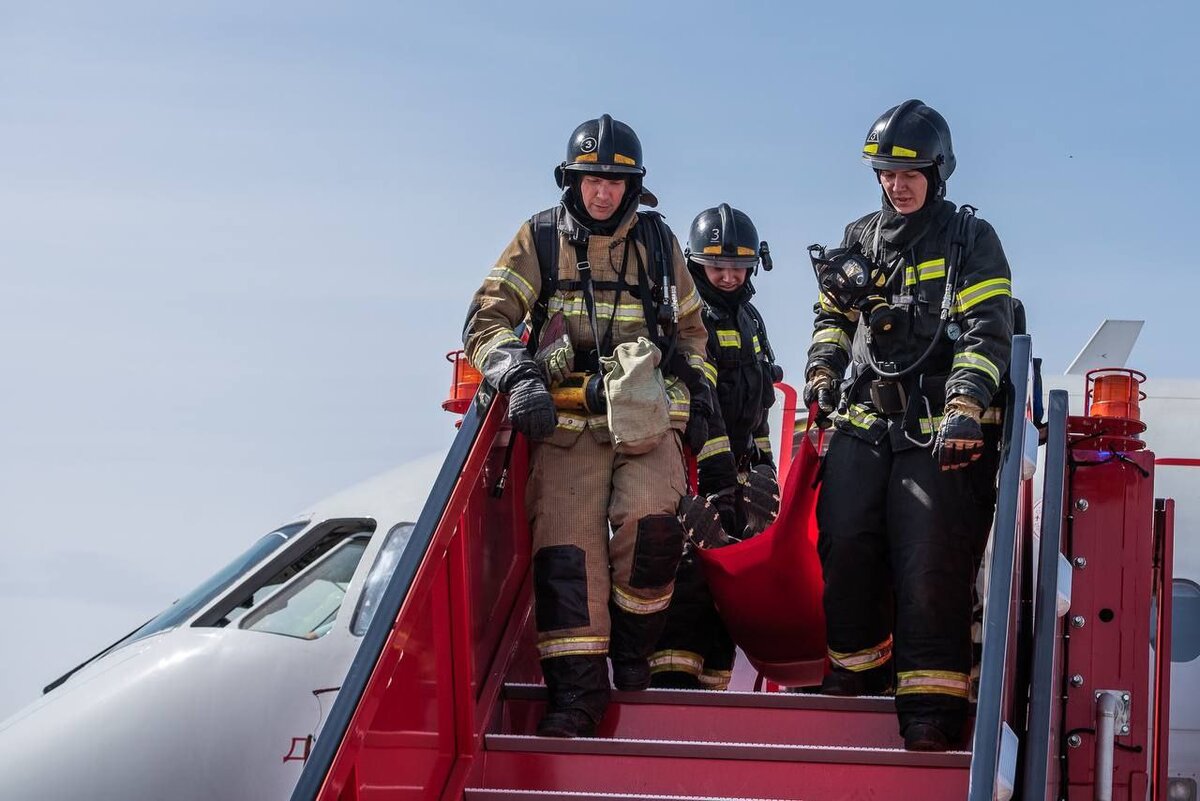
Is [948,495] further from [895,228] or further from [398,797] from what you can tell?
[398,797]

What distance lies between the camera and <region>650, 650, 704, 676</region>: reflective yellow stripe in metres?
6.23

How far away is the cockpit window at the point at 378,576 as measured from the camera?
21.7 feet

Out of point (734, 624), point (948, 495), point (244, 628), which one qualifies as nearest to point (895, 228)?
point (948, 495)

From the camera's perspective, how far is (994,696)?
3.88 meters

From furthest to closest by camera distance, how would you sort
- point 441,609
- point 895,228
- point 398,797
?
1. point 895,228
2. point 441,609
3. point 398,797

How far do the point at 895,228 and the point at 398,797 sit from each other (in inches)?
101

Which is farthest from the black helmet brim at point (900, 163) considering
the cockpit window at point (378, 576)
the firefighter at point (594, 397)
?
the cockpit window at point (378, 576)

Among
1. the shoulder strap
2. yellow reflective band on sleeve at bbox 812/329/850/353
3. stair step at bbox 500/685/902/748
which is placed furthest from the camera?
yellow reflective band on sleeve at bbox 812/329/850/353

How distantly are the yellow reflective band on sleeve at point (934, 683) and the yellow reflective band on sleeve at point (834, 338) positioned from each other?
4.36 feet

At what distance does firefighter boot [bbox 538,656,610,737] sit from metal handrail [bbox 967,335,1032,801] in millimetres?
1309

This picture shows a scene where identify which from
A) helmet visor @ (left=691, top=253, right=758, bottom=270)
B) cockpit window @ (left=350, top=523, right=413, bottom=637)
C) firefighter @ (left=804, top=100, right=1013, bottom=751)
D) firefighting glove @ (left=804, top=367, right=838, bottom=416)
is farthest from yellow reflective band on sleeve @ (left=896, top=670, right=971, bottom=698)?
helmet visor @ (left=691, top=253, right=758, bottom=270)

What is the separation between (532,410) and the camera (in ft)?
16.6

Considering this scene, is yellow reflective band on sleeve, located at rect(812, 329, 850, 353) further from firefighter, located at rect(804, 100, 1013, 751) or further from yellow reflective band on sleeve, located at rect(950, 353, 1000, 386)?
yellow reflective band on sleeve, located at rect(950, 353, 1000, 386)

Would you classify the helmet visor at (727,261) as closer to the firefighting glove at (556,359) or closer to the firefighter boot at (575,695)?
the firefighting glove at (556,359)
